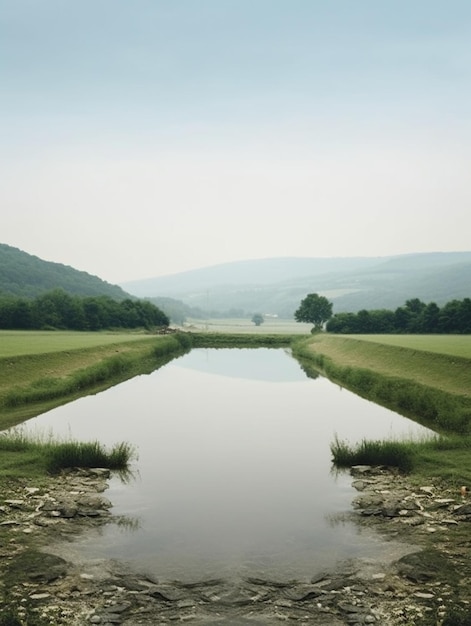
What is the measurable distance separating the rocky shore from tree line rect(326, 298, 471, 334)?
10097cm

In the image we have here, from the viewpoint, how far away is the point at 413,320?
120m

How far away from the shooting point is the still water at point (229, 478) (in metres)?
13.5

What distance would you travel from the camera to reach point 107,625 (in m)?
10.1

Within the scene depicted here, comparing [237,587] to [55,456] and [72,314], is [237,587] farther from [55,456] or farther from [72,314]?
[72,314]

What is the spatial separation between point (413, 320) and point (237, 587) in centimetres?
11304

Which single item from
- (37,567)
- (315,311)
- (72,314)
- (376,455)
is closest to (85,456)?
(37,567)

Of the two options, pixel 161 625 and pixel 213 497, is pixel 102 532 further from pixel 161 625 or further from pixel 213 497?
pixel 161 625

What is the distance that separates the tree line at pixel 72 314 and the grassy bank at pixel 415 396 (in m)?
69.8

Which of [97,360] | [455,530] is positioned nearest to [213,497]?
[455,530]

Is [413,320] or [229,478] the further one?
[413,320]

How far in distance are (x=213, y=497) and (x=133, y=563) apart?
5.28 meters

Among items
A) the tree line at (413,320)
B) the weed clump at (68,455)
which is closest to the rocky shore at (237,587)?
the weed clump at (68,455)

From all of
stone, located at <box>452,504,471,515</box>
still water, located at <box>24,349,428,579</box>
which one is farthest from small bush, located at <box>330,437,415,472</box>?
stone, located at <box>452,504,471,515</box>

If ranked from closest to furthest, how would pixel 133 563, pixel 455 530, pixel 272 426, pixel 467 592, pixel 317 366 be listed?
pixel 467 592
pixel 133 563
pixel 455 530
pixel 272 426
pixel 317 366
